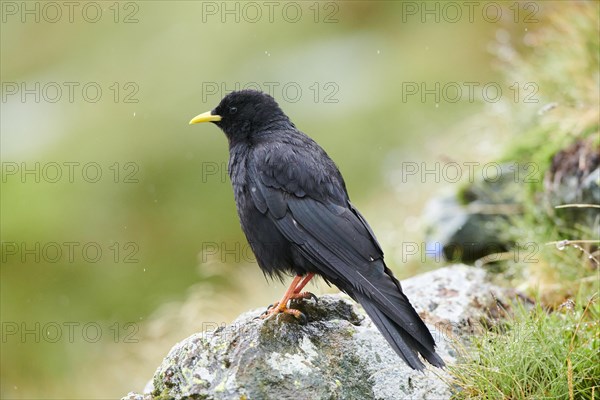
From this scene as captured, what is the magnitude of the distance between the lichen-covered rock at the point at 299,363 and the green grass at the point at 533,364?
19 centimetres

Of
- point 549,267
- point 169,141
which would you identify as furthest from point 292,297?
point 169,141

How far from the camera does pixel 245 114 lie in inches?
222

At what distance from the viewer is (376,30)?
50.5 feet

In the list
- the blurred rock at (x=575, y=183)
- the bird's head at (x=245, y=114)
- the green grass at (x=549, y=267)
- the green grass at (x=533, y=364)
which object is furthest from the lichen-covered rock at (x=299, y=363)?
the blurred rock at (x=575, y=183)

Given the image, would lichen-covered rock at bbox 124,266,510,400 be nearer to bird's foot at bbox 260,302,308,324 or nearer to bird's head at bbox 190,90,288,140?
bird's foot at bbox 260,302,308,324

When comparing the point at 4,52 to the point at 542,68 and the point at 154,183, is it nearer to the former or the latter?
the point at 154,183

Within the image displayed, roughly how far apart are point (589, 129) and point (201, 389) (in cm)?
428

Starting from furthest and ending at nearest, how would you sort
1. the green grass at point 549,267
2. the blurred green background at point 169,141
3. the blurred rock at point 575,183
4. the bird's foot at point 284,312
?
the blurred green background at point 169,141
the blurred rock at point 575,183
the bird's foot at point 284,312
the green grass at point 549,267

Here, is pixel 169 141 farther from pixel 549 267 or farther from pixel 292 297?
pixel 292 297

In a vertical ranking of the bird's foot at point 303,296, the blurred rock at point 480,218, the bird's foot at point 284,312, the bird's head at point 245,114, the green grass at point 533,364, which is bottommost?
the green grass at point 533,364

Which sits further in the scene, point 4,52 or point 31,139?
point 4,52

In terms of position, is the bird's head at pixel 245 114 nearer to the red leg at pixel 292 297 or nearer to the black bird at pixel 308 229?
the black bird at pixel 308 229

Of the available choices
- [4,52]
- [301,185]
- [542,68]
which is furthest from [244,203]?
[4,52]

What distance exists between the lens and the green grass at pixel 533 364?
3.92m
